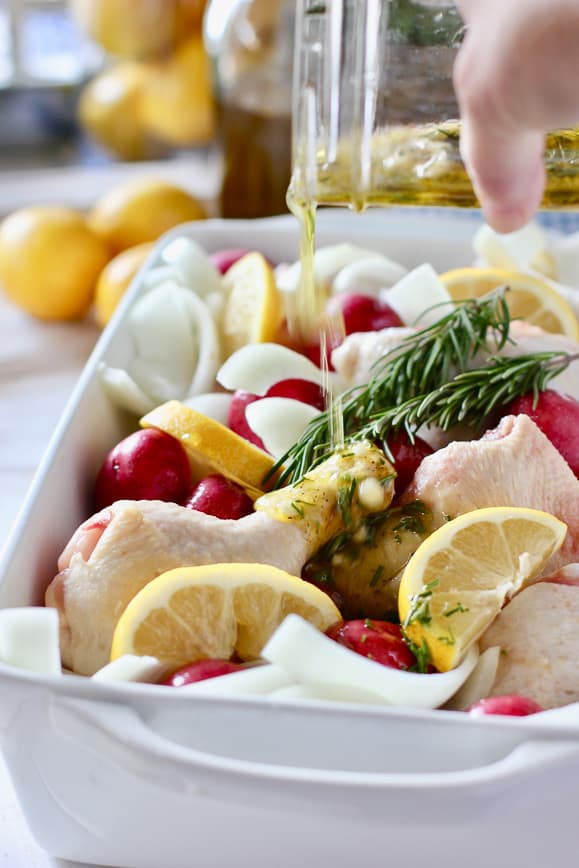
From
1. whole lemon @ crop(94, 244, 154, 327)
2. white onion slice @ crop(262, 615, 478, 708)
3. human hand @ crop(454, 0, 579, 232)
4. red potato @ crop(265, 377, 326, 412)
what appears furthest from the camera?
whole lemon @ crop(94, 244, 154, 327)

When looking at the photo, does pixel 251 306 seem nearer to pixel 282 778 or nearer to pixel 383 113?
pixel 383 113

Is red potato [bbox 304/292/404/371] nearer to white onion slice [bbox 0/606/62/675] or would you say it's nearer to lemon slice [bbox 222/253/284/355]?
lemon slice [bbox 222/253/284/355]

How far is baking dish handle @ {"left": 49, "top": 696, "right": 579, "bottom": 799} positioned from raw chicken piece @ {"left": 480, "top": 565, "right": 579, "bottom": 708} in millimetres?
126

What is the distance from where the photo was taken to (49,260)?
5.89 ft

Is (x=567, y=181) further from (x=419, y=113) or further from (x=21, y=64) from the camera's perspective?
(x=21, y=64)

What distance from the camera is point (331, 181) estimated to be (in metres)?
1.07

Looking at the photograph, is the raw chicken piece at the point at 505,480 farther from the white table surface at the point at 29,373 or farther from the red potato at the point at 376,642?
the white table surface at the point at 29,373

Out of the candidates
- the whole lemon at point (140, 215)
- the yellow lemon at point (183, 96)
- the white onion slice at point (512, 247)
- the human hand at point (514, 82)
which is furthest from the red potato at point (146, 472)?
the yellow lemon at point (183, 96)

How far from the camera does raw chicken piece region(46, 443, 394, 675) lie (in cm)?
87

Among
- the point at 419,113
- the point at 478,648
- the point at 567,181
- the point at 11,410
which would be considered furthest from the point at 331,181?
the point at 11,410

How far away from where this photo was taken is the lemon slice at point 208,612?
83 cm

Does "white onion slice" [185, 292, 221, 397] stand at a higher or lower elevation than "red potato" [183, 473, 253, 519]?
higher

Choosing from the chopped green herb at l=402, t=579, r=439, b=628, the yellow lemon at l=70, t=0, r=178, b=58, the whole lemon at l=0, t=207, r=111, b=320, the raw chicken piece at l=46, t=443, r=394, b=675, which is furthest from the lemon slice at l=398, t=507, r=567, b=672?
the yellow lemon at l=70, t=0, r=178, b=58

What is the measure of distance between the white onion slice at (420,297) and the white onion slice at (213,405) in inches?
10.2
